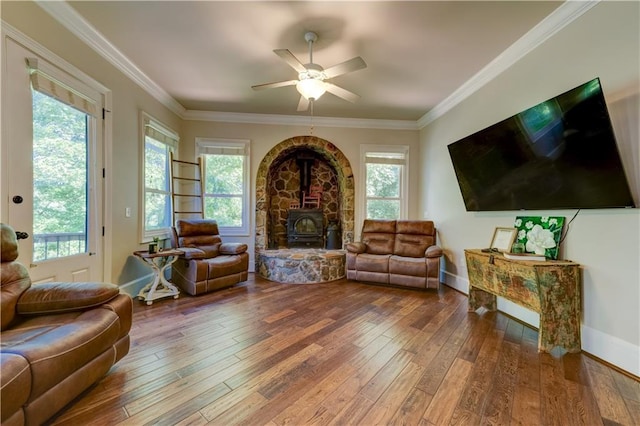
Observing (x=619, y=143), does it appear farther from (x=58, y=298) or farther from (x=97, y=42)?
(x=97, y=42)

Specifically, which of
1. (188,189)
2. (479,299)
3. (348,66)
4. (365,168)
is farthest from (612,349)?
(188,189)

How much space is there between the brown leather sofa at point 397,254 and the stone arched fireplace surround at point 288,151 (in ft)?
1.68

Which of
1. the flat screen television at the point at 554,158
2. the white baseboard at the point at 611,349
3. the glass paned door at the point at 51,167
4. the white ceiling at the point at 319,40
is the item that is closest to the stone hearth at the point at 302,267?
the glass paned door at the point at 51,167

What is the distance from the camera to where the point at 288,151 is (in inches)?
201

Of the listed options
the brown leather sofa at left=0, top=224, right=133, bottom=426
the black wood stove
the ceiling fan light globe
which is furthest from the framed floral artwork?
the brown leather sofa at left=0, top=224, right=133, bottom=426

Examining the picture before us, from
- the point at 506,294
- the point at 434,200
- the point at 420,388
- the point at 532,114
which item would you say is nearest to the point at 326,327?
the point at 420,388

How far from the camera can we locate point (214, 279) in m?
3.50

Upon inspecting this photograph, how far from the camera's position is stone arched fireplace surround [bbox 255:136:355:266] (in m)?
4.79

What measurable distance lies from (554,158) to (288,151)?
3893mm

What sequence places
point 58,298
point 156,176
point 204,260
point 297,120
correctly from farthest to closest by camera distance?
point 297,120 < point 156,176 < point 204,260 < point 58,298

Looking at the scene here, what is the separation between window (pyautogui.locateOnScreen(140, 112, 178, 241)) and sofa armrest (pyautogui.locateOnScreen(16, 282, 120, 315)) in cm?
197

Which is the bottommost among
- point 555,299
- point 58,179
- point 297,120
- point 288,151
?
point 555,299

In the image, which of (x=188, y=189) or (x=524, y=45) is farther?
(x=188, y=189)

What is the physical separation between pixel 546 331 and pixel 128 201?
4376 mm
